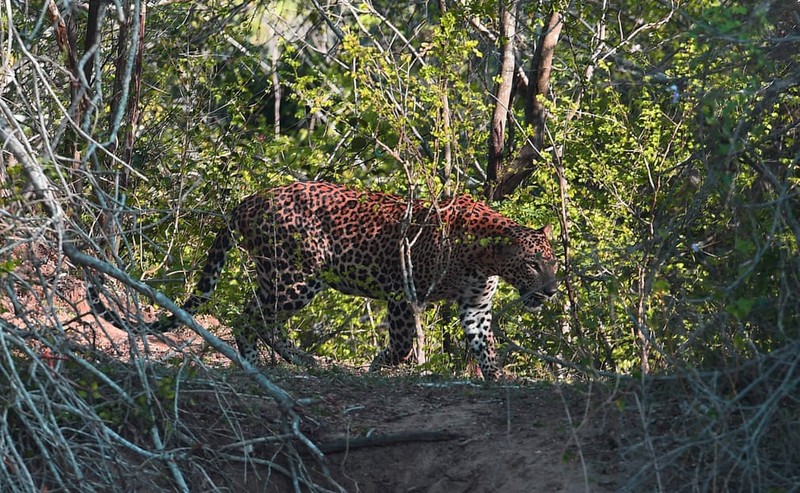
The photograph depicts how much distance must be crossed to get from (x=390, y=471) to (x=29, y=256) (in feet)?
6.99

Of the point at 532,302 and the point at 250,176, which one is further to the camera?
the point at 250,176

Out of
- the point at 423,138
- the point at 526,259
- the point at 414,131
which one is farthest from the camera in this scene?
the point at 423,138

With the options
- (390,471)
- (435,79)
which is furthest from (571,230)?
(390,471)

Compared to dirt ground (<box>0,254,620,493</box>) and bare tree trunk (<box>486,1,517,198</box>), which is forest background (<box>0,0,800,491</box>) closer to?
bare tree trunk (<box>486,1,517,198</box>)

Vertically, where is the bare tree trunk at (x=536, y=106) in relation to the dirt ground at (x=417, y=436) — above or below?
above

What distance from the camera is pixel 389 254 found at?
9.73 meters

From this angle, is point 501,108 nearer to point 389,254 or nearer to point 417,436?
point 389,254

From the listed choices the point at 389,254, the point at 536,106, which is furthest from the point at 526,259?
the point at 536,106

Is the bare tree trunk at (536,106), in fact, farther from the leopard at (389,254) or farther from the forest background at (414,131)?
the leopard at (389,254)

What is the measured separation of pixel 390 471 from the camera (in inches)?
253

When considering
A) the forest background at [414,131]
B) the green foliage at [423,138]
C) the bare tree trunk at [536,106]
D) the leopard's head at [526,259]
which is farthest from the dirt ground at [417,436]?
the bare tree trunk at [536,106]

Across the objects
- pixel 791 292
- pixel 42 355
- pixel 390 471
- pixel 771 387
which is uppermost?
pixel 791 292

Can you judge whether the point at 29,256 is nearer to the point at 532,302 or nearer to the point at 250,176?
the point at 532,302

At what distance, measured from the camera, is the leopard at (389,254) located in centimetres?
953
